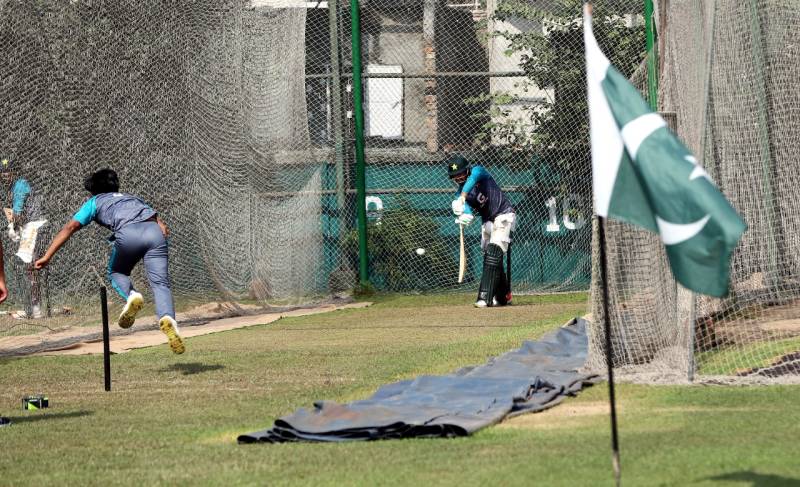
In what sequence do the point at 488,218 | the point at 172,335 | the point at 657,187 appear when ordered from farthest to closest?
the point at 488,218 → the point at 172,335 → the point at 657,187

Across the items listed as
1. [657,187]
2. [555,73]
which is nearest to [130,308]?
[657,187]

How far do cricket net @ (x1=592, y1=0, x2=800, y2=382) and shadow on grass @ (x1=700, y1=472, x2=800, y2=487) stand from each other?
11.1ft

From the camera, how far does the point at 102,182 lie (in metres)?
12.6

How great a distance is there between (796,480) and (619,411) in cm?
247

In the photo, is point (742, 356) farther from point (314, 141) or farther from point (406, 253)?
point (314, 141)

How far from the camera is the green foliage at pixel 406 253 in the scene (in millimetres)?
21703

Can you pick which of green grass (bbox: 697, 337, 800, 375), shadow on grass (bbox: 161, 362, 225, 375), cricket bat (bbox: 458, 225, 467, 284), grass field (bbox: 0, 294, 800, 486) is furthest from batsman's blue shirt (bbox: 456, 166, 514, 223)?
green grass (bbox: 697, 337, 800, 375)

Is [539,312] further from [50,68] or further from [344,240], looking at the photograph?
[50,68]

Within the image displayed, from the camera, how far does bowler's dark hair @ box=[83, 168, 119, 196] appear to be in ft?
41.3

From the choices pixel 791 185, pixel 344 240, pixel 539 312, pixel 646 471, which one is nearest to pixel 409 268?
pixel 344 240

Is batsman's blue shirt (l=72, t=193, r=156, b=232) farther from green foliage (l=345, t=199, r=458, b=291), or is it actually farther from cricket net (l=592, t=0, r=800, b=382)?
green foliage (l=345, t=199, r=458, b=291)

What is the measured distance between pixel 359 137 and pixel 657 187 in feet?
51.6

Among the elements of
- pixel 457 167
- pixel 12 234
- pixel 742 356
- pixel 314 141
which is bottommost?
pixel 742 356

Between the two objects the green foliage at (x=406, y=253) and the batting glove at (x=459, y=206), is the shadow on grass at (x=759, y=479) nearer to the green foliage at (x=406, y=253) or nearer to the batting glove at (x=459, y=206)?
the batting glove at (x=459, y=206)
